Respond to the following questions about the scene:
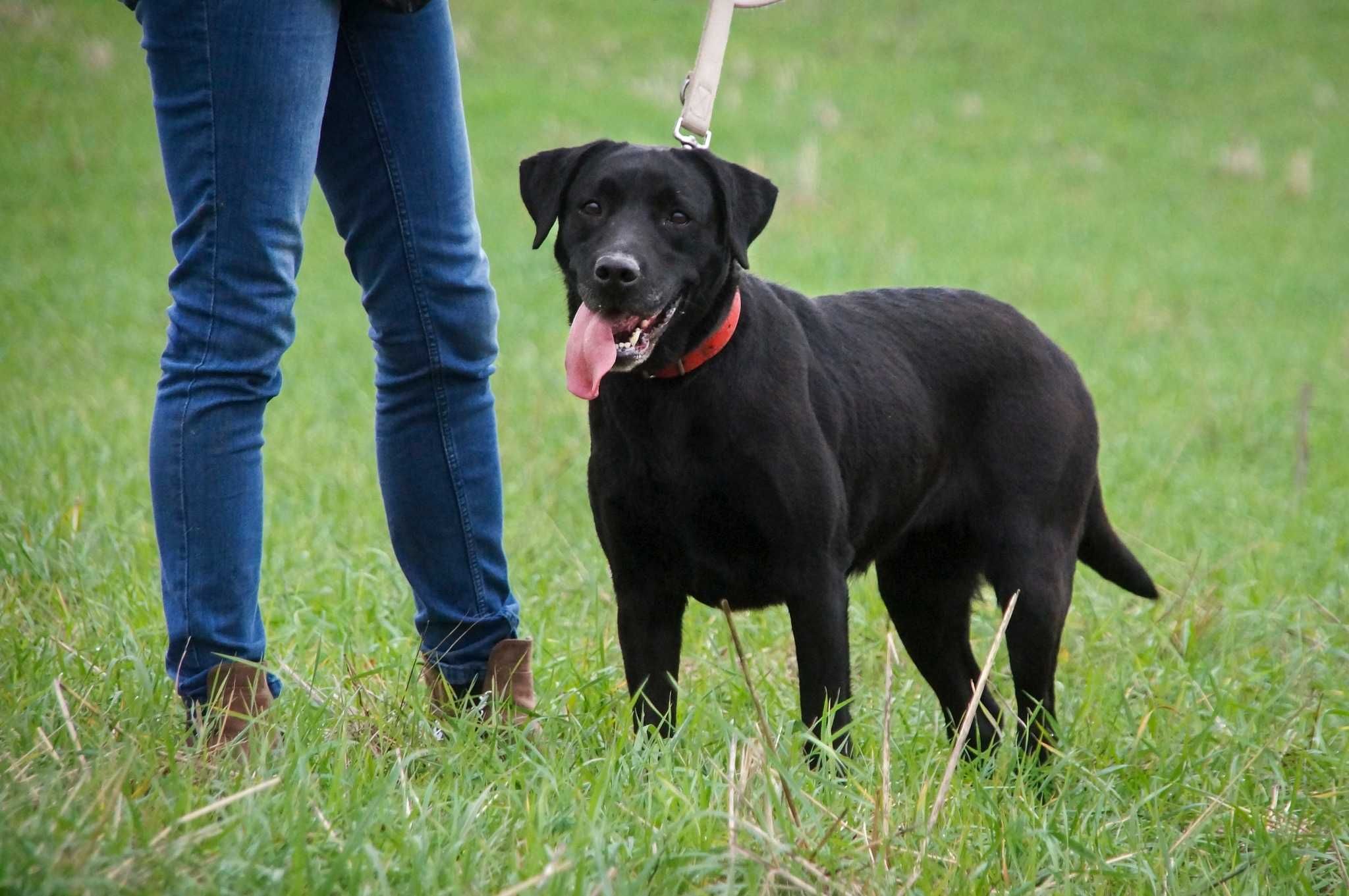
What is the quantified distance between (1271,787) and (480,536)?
176 centimetres

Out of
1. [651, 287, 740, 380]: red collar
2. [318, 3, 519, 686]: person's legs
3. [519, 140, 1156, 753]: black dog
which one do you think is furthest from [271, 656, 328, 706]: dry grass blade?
[651, 287, 740, 380]: red collar

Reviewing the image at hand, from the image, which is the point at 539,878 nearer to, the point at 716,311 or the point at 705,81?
the point at 716,311

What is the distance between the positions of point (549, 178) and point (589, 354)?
539mm

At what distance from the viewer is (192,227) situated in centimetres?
247

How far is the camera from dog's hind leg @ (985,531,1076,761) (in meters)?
3.32

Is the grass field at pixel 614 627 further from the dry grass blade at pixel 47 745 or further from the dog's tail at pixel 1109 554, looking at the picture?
the dog's tail at pixel 1109 554

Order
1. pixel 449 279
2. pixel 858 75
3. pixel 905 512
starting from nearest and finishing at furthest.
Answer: pixel 449 279 → pixel 905 512 → pixel 858 75

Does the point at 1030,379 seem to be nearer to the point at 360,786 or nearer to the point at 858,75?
the point at 360,786

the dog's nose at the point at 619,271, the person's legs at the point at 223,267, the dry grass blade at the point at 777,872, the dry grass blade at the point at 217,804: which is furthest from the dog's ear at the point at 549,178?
the dry grass blade at the point at 777,872

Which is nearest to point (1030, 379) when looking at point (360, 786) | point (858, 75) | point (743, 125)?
point (360, 786)

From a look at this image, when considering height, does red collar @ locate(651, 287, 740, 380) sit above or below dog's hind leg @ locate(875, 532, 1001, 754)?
above

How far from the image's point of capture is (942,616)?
3545 mm

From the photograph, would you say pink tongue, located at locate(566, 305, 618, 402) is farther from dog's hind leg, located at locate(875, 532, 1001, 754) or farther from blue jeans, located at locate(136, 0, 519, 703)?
dog's hind leg, located at locate(875, 532, 1001, 754)

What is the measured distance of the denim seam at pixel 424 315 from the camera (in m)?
2.73
